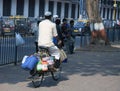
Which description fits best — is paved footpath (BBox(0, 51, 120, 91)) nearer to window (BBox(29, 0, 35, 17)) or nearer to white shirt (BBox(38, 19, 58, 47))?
white shirt (BBox(38, 19, 58, 47))

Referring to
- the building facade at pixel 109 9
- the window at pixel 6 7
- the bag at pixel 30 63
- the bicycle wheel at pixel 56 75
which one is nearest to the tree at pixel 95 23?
the bicycle wheel at pixel 56 75

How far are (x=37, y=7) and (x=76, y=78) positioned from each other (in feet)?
122

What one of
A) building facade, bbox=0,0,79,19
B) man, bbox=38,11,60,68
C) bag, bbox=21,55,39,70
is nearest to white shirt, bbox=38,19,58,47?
man, bbox=38,11,60,68

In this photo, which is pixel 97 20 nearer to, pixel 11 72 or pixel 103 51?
pixel 103 51

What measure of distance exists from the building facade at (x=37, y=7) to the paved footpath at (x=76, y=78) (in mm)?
27547

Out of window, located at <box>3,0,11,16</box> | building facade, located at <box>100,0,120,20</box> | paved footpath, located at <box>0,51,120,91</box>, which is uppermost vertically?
building facade, located at <box>100,0,120,20</box>

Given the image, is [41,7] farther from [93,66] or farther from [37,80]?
[37,80]

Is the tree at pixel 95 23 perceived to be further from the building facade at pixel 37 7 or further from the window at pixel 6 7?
the window at pixel 6 7

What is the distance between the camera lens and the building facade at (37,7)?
43875mm

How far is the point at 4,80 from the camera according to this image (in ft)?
38.6

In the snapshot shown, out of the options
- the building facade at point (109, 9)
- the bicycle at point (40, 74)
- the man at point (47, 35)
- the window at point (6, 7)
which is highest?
the building facade at point (109, 9)

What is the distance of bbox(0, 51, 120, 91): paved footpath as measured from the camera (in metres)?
10.9

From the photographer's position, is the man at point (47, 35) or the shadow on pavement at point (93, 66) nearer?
the man at point (47, 35)

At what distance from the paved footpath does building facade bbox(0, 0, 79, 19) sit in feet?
90.4
